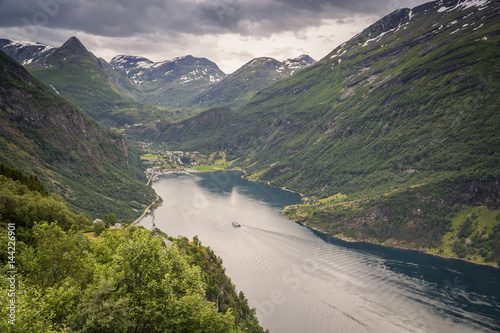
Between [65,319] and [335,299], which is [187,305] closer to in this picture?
[65,319]

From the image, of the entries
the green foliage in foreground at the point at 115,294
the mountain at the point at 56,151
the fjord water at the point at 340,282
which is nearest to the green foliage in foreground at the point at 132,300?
the green foliage in foreground at the point at 115,294

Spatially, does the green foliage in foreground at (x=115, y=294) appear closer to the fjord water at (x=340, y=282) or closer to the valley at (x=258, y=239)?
the valley at (x=258, y=239)

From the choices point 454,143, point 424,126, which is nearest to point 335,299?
point 454,143

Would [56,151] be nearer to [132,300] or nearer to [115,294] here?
[115,294]

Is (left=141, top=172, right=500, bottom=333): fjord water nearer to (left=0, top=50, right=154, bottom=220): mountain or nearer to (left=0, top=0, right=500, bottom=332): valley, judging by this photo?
(left=0, top=0, right=500, bottom=332): valley

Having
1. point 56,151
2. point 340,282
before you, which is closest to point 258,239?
point 340,282
